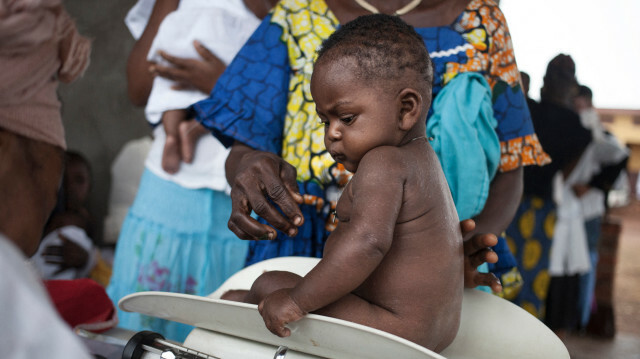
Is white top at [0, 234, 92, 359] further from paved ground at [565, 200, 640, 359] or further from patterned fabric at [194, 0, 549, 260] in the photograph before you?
paved ground at [565, 200, 640, 359]

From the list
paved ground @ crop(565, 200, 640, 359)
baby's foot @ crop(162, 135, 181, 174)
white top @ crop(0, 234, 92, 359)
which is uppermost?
white top @ crop(0, 234, 92, 359)

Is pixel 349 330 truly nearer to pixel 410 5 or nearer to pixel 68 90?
pixel 410 5

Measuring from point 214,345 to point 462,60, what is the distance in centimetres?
79

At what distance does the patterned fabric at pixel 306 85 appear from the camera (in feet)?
4.03

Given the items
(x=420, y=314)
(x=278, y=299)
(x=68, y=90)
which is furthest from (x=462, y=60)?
(x=68, y=90)

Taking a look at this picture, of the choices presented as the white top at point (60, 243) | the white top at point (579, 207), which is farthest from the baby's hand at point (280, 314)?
the white top at point (579, 207)

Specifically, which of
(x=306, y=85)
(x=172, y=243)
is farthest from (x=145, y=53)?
(x=306, y=85)

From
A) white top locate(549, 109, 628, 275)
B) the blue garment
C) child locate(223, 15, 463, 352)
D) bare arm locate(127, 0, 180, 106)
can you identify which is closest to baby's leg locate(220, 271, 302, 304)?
child locate(223, 15, 463, 352)

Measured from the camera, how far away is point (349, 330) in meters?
0.67

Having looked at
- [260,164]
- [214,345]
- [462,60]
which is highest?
[462,60]

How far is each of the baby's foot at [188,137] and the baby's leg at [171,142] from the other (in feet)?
0.04

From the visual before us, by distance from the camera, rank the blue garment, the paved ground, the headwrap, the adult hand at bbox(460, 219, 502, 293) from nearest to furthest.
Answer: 1. the adult hand at bbox(460, 219, 502, 293)
2. the blue garment
3. the headwrap
4. the paved ground

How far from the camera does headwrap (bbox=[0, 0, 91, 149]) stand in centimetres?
139

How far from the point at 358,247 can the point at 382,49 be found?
32cm
